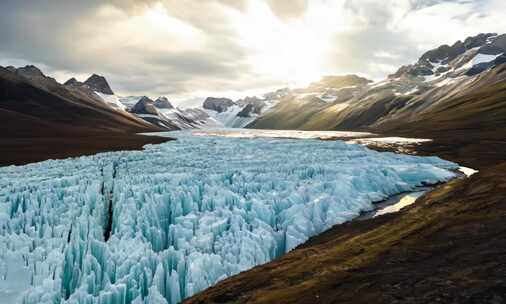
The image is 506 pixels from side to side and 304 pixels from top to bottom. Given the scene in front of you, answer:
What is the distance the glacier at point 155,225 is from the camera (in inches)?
720

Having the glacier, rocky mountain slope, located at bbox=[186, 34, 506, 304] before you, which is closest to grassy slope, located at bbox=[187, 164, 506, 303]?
rocky mountain slope, located at bbox=[186, 34, 506, 304]

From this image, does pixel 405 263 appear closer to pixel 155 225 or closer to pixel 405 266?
pixel 405 266

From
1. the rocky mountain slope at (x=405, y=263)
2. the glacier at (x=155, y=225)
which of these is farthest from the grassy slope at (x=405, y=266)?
the glacier at (x=155, y=225)

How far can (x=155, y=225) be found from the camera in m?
22.8

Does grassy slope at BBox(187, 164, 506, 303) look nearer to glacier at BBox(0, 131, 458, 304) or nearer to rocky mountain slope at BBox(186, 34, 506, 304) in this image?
rocky mountain slope at BBox(186, 34, 506, 304)

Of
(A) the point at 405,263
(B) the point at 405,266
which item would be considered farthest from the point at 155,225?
(B) the point at 405,266

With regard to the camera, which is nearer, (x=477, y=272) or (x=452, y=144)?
(x=477, y=272)

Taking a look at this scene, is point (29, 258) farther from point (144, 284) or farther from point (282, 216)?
point (282, 216)

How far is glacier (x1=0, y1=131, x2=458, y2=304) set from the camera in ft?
60.0

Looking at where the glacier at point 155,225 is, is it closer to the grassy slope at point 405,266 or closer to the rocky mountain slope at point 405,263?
the rocky mountain slope at point 405,263

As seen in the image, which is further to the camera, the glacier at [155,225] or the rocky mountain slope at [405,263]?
the glacier at [155,225]

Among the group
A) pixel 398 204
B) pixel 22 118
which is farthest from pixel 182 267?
pixel 22 118

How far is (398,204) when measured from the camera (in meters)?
29.7

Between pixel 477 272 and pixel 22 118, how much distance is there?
139m
